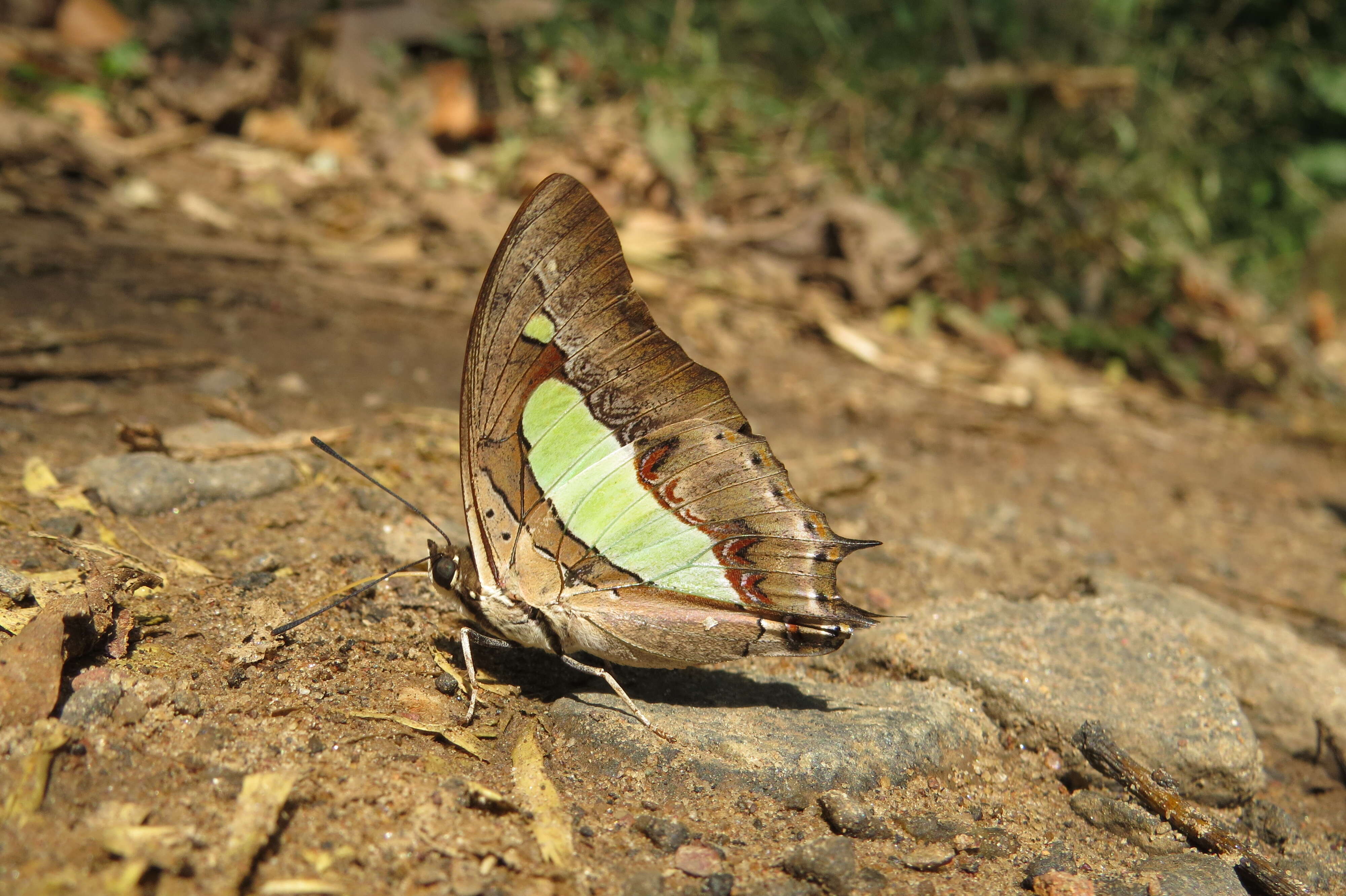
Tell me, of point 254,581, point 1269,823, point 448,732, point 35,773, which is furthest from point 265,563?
point 1269,823

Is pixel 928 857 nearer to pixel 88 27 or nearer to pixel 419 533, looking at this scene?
pixel 419 533

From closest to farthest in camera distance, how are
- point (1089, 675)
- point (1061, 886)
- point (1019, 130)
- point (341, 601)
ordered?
point (1061, 886) → point (341, 601) → point (1089, 675) → point (1019, 130)

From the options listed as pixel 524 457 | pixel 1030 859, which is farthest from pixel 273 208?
pixel 1030 859

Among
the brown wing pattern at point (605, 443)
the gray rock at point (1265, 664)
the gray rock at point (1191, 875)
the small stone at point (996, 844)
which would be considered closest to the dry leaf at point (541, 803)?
the brown wing pattern at point (605, 443)

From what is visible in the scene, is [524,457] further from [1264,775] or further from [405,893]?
[1264,775]

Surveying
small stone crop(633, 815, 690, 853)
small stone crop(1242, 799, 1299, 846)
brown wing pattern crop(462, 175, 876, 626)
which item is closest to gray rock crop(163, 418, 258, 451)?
brown wing pattern crop(462, 175, 876, 626)

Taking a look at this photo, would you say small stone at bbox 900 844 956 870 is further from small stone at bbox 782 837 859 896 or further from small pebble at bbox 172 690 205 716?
small pebble at bbox 172 690 205 716
